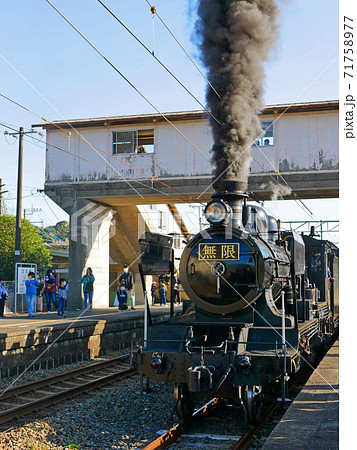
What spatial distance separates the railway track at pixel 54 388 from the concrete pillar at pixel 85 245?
9161mm

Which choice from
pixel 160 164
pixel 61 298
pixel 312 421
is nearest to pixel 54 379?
pixel 312 421

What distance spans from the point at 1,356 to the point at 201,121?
12.4 metres

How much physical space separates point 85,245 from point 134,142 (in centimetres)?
464

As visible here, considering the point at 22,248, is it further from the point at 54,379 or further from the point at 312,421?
the point at 312,421

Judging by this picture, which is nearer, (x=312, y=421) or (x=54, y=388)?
(x=312, y=421)

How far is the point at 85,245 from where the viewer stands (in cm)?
2034

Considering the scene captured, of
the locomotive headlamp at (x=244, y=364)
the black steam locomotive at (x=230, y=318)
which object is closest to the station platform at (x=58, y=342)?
the black steam locomotive at (x=230, y=318)

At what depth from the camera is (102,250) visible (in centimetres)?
2191

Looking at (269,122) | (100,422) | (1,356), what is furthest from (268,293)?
(269,122)

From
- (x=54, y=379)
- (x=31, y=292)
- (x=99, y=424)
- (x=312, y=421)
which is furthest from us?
(x=31, y=292)

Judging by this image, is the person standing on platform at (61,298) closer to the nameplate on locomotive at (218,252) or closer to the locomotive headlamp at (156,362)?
the nameplate on locomotive at (218,252)

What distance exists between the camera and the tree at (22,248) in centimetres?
2462

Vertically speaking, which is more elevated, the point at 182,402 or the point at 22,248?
the point at 22,248

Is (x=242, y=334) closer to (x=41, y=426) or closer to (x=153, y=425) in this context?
(x=153, y=425)
